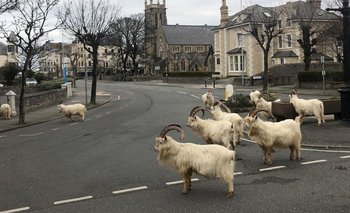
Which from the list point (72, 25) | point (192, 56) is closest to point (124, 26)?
point (192, 56)

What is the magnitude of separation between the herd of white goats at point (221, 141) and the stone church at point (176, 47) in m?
104

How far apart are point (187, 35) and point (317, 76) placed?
89.0 m

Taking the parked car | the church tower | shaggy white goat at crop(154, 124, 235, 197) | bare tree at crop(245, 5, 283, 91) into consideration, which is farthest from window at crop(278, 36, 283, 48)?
shaggy white goat at crop(154, 124, 235, 197)

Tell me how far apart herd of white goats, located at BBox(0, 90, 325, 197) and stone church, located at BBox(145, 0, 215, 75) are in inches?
4086

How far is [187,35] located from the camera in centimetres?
13512

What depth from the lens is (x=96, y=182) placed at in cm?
1105

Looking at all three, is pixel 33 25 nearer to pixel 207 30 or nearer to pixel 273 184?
pixel 273 184

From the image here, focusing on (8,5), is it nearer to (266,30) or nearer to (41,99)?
(41,99)

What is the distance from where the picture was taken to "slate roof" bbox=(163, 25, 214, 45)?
432 feet

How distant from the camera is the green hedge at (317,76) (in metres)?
46.2

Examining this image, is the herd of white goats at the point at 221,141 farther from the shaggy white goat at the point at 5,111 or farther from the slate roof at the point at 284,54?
the slate roof at the point at 284,54

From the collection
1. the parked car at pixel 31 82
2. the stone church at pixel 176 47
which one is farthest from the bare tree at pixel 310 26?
the stone church at pixel 176 47

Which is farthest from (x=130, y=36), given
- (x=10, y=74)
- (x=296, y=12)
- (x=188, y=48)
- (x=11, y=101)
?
(x=11, y=101)

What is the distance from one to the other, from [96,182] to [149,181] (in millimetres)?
1290
